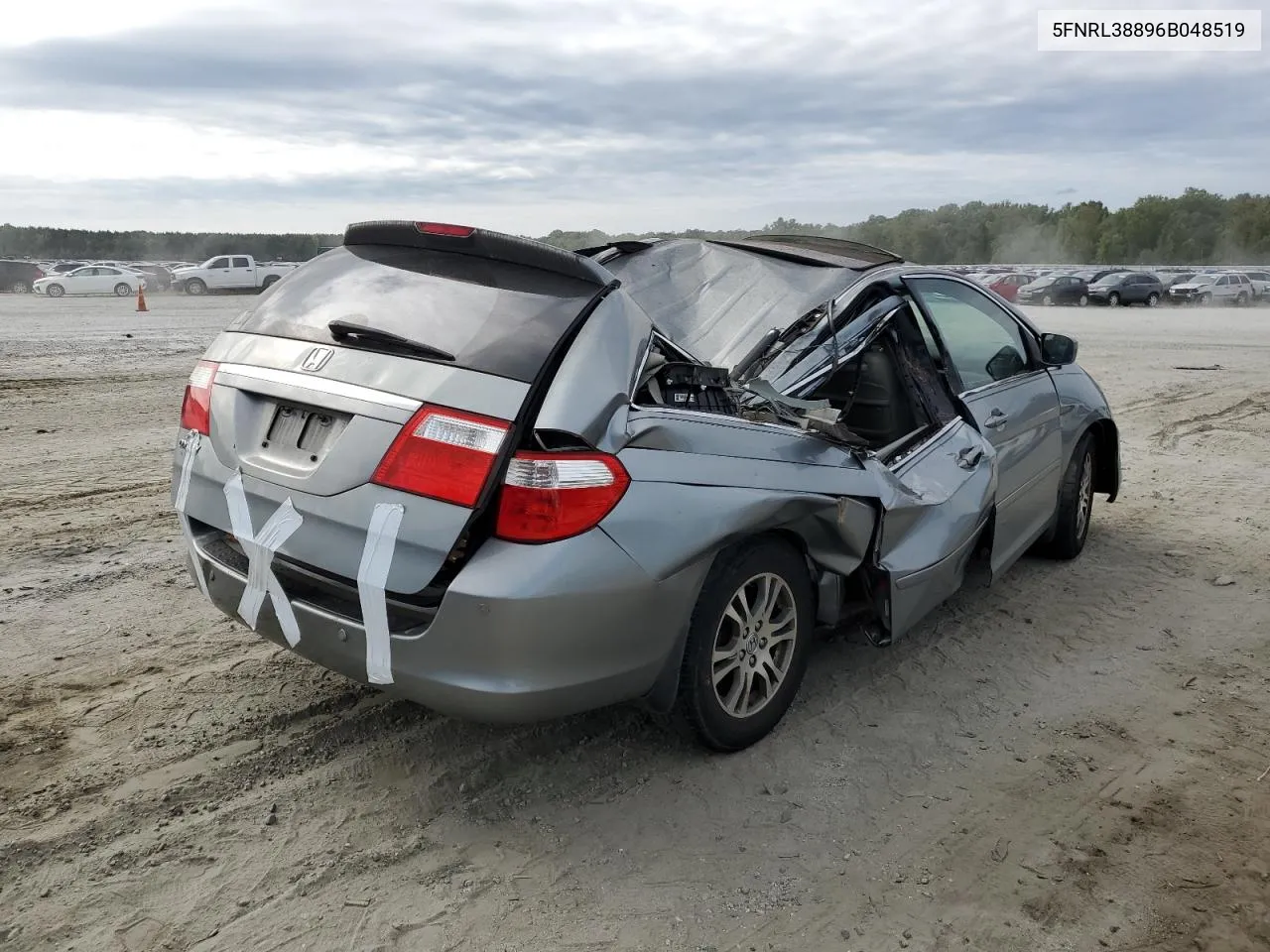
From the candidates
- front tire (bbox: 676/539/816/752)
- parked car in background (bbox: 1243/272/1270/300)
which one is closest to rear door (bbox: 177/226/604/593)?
front tire (bbox: 676/539/816/752)

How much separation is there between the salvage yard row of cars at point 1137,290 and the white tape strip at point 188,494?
1440 inches

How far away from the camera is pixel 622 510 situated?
9.64 feet

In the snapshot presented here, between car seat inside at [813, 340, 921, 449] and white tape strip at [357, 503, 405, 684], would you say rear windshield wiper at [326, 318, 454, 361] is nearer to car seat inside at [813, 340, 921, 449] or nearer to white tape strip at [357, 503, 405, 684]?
white tape strip at [357, 503, 405, 684]

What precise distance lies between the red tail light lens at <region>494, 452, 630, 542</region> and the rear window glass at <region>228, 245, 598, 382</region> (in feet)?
0.88

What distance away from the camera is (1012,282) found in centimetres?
4091

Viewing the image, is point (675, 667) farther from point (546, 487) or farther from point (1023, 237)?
point (1023, 237)

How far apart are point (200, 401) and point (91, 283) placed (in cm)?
3815

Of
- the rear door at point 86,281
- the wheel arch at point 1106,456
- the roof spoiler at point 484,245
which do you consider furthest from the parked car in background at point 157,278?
the roof spoiler at point 484,245

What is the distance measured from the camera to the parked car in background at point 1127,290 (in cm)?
3716

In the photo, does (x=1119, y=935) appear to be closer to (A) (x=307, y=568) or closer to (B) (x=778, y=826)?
(B) (x=778, y=826)

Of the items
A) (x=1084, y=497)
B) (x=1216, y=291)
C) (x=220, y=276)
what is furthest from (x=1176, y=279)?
(x=1084, y=497)

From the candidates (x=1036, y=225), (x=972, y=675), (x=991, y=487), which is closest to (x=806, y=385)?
(x=991, y=487)

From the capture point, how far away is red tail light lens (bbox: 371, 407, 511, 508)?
284 cm

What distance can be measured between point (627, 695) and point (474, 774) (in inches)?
26.4
